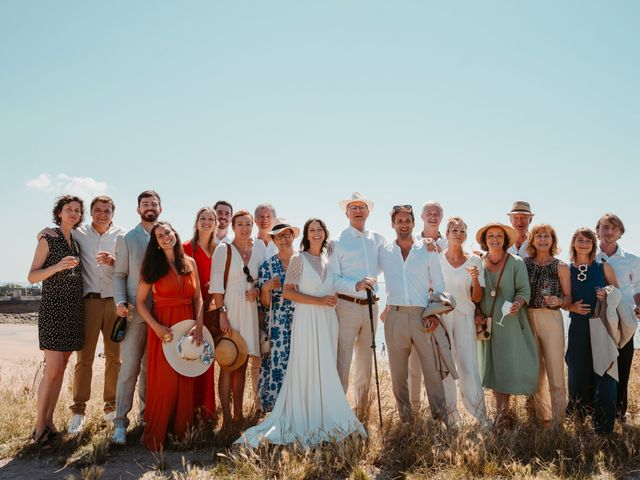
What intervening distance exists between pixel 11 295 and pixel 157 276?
180 feet

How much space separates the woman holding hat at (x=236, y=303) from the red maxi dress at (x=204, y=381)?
0.42 feet

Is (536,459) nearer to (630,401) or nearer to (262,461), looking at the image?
(262,461)

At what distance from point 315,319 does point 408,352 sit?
1211 mm

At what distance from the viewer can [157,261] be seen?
17.4 feet

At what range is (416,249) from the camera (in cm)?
588

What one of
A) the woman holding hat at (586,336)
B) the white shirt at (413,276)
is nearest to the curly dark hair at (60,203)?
the white shirt at (413,276)

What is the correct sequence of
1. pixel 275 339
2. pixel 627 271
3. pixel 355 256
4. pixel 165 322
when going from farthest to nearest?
1. pixel 627 271
2. pixel 355 256
3. pixel 275 339
4. pixel 165 322

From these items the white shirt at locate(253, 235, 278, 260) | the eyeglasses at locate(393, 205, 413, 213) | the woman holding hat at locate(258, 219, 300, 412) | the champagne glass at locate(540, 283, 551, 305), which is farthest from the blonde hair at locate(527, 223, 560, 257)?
the white shirt at locate(253, 235, 278, 260)

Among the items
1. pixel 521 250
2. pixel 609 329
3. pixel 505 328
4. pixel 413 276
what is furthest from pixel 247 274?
pixel 609 329

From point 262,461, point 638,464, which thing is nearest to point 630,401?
point 638,464

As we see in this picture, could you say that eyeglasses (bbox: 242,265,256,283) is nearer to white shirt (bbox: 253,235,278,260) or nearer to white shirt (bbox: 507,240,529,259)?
white shirt (bbox: 253,235,278,260)

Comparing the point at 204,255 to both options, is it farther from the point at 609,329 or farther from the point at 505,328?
the point at 609,329

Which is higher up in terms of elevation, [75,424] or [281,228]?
[281,228]

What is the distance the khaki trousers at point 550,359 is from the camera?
5648mm
